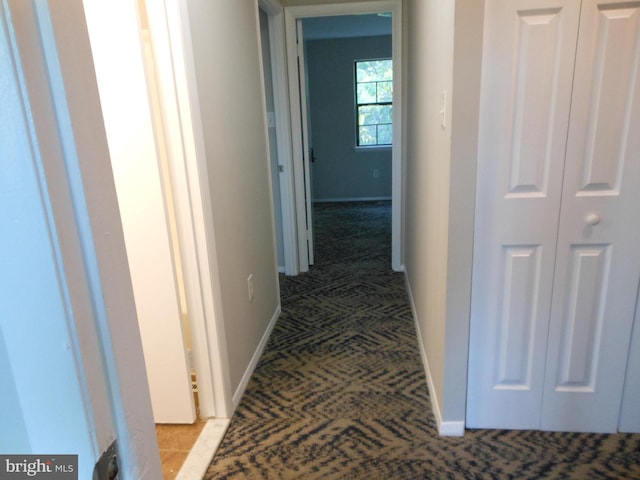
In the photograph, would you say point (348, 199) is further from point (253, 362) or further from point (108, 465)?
point (108, 465)

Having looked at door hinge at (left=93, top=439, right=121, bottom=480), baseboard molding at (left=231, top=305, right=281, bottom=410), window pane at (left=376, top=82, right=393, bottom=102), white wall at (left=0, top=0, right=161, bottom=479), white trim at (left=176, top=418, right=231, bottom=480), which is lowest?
white trim at (left=176, top=418, right=231, bottom=480)

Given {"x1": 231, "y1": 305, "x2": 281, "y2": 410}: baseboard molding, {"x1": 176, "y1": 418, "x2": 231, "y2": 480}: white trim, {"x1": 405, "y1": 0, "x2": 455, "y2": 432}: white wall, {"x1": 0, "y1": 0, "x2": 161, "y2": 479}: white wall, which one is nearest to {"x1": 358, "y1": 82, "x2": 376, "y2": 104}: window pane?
{"x1": 405, "y1": 0, "x2": 455, "y2": 432}: white wall

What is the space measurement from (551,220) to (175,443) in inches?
71.0

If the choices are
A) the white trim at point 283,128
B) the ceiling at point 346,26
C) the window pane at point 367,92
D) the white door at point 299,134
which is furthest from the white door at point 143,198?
the window pane at point 367,92

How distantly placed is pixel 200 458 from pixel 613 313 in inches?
69.0

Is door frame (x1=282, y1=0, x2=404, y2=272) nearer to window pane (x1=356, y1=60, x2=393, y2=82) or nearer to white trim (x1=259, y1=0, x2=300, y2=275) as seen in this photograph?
white trim (x1=259, y1=0, x2=300, y2=275)

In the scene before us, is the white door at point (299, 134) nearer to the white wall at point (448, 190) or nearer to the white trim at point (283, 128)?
the white trim at point (283, 128)

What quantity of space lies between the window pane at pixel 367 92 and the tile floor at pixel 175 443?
5.86 m

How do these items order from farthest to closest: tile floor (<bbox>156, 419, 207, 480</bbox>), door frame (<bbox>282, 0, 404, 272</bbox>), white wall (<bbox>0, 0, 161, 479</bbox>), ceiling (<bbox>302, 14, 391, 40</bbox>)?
ceiling (<bbox>302, 14, 391, 40</bbox>), door frame (<bbox>282, 0, 404, 272</bbox>), tile floor (<bbox>156, 419, 207, 480</bbox>), white wall (<bbox>0, 0, 161, 479</bbox>)

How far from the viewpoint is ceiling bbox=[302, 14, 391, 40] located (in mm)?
5078

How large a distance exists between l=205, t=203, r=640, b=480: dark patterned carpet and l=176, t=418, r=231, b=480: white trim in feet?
0.11

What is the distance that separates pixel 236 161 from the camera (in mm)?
2172

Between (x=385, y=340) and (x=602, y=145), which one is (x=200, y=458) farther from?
(x=602, y=145)

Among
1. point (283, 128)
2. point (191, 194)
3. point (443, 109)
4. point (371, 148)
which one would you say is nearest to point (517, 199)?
point (443, 109)
